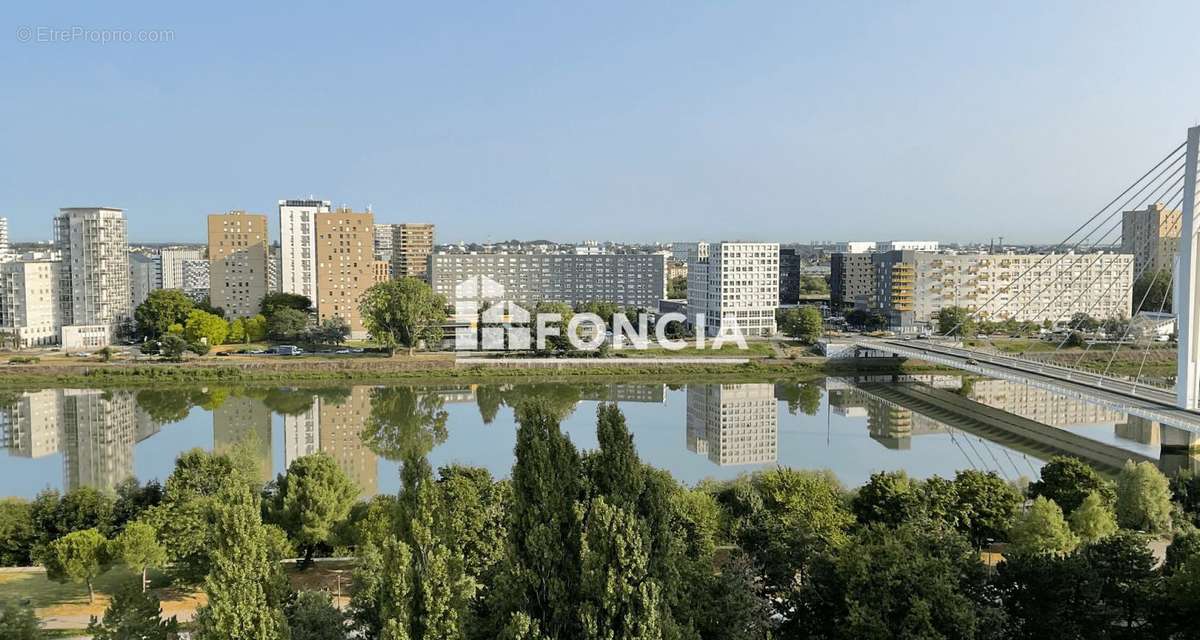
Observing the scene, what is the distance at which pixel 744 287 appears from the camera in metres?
21.8

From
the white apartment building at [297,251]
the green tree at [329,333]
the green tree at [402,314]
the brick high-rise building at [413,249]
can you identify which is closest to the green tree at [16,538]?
the green tree at [402,314]

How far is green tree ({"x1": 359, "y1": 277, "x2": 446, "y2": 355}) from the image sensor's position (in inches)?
667

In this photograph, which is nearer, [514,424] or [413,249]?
[514,424]

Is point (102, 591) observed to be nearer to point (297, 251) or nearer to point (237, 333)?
point (237, 333)

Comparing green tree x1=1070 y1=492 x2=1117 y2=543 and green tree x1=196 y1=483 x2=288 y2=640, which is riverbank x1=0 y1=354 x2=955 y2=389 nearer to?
green tree x1=1070 y1=492 x2=1117 y2=543

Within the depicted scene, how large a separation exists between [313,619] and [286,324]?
16337 millimetres

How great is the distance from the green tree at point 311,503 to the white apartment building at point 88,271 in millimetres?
15945

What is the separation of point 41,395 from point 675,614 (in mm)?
14329

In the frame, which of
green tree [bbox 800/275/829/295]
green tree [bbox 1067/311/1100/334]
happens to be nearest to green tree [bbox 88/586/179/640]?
green tree [bbox 1067/311/1100/334]

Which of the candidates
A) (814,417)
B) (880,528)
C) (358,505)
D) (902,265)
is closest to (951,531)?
(880,528)

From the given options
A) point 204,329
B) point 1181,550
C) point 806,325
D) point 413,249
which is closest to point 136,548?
point 1181,550

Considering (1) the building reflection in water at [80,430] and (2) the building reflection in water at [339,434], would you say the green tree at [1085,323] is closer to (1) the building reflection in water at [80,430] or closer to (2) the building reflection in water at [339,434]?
(2) the building reflection in water at [339,434]

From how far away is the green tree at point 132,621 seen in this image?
3.49m

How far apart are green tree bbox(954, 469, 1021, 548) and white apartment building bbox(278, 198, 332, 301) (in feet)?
71.1
